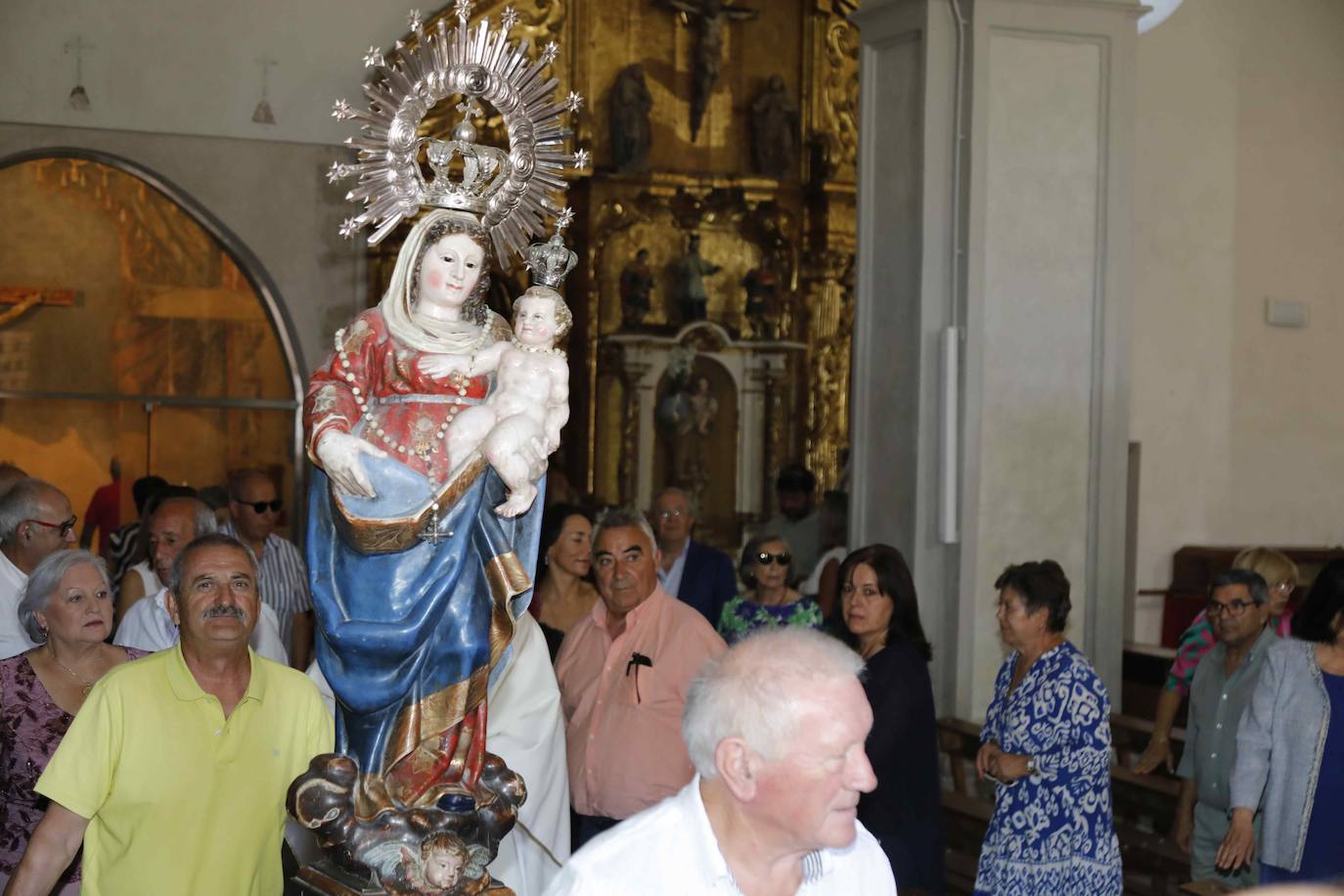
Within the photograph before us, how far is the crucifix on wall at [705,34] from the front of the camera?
580 inches

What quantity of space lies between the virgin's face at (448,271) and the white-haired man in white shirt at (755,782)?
56.8 inches

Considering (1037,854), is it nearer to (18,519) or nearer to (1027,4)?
(18,519)

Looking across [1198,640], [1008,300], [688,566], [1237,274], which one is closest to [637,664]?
[688,566]

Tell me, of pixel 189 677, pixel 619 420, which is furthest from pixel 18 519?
pixel 619 420

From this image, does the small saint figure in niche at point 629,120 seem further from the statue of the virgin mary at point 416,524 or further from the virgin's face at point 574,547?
the statue of the virgin mary at point 416,524

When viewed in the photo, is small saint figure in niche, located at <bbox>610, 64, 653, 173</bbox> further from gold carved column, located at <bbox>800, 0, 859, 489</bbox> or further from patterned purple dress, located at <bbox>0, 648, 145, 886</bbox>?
patterned purple dress, located at <bbox>0, 648, 145, 886</bbox>

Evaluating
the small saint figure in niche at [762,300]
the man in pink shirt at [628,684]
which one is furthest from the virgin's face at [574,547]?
the small saint figure in niche at [762,300]

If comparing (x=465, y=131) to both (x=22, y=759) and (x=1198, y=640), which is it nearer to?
(x=22, y=759)

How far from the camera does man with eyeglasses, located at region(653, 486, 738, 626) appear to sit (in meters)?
7.93

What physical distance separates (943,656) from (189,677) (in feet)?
16.6

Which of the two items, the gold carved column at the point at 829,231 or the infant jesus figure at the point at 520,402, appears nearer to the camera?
the infant jesus figure at the point at 520,402

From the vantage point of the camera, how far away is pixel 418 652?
3.79 meters

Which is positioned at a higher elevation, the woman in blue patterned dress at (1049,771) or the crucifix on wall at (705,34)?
the crucifix on wall at (705,34)

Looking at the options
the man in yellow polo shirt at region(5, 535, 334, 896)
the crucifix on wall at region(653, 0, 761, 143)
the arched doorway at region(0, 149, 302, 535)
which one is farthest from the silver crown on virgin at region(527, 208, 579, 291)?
the crucifix on wall at region(653, 0, 761, 143)
